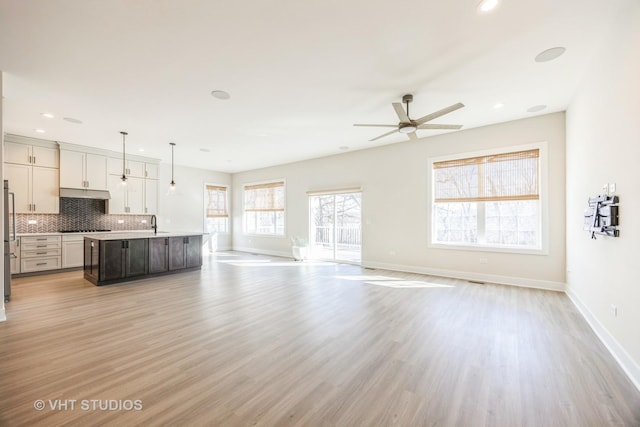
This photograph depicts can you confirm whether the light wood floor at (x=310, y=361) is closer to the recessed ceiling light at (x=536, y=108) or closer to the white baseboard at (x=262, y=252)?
the recessed ceiling light at (x=536, y=108)

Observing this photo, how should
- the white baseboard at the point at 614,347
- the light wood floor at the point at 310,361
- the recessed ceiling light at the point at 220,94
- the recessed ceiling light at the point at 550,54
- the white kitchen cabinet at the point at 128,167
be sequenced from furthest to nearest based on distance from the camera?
1. the white kitchen cabinet at the point at 128,167
2. the recessed ceiling light at the point at 220,94
3. the recessed ceiling light at the point at 550,54
4. the white baseboard at the point at 614,347
5. the light wood floor at the point at 310,361

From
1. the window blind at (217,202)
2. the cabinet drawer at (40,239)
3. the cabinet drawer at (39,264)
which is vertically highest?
the window blind at (217,202)

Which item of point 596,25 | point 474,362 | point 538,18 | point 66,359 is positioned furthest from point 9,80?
point 596,25

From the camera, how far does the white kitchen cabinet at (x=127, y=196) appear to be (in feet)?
22.5

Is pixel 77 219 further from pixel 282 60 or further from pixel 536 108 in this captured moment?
pixel 536 108

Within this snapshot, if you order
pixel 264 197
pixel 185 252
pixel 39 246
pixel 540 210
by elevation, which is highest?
pixel 264 197

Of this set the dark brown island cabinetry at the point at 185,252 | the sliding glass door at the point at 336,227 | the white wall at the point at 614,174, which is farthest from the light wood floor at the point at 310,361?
the sliding glass door at the point at 336,227

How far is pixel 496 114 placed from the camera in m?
4.59

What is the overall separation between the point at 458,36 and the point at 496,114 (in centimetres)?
262

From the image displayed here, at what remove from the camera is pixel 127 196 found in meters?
7.14

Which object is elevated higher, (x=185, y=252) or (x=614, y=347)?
(x=185, y=252)

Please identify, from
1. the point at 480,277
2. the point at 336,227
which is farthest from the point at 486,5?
the point at 336,227

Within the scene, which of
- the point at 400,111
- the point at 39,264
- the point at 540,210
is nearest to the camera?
the point at 400,111

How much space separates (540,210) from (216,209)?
9055 millimetres
